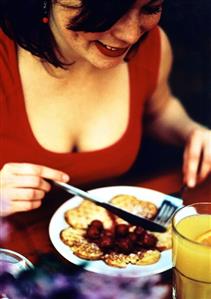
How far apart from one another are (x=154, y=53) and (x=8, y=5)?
0.28 meters

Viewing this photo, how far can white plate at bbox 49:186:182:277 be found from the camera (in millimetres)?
574

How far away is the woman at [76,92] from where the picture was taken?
663mm

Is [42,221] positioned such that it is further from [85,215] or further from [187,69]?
[187,69]

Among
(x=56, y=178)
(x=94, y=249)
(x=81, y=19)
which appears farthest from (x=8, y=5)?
(x=94, y=249)

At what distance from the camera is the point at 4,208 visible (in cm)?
68

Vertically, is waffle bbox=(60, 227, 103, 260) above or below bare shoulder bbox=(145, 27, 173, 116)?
below

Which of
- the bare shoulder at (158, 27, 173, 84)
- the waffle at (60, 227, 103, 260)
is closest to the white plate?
the waffle at (60, 227, 103, 260)

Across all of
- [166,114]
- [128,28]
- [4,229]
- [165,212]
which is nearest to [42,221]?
[4,229]

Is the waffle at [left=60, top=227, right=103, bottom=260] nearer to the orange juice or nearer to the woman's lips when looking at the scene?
the orange juice

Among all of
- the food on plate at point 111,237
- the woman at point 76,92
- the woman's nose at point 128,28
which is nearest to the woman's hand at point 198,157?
the woman at point 76,92

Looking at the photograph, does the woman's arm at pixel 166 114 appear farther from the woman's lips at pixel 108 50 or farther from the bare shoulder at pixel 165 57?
the woman's lips at pixel 108 50

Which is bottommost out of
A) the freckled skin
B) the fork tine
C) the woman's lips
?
the fork tine

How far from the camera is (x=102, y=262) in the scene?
586 millimetres

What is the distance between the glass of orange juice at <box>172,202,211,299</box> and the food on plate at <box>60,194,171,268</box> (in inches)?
2.2
